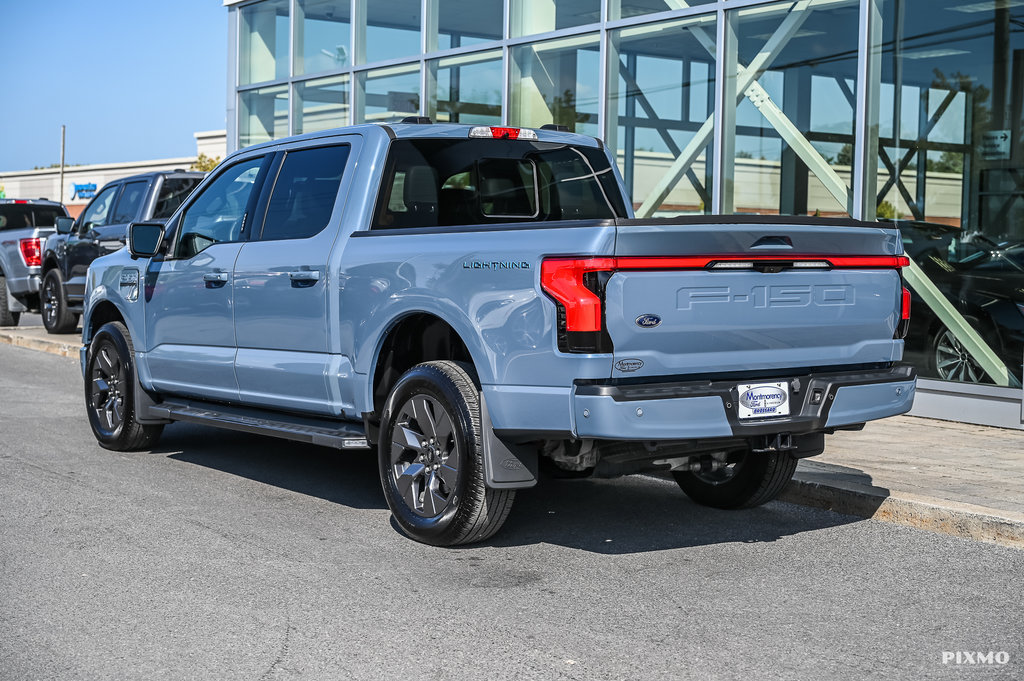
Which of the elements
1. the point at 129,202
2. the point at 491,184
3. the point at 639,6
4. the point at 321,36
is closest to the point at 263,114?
the point at 321,36

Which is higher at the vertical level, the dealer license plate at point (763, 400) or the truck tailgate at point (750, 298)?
the truck tailgate at point (750, 298)

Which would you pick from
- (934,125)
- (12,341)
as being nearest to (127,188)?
(12,341)

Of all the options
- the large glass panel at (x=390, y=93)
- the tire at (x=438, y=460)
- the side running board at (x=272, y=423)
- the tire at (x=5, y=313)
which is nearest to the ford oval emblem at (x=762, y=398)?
the tire at (x=438, y=460)

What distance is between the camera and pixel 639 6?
43.8 feet

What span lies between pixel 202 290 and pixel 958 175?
21.1ft

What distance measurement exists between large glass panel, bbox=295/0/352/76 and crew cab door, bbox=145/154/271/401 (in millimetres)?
9948

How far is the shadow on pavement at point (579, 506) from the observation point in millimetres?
6375

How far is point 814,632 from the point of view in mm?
4789

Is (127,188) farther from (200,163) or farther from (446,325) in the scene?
(200,163)

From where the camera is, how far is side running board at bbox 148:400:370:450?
661cm

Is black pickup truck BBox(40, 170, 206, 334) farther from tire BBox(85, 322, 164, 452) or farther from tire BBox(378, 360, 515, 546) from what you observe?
tire BBox(378, 360, 515, 546)

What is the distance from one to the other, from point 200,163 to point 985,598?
53968 millimetres

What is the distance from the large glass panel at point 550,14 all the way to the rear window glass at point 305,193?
7317 millimetres

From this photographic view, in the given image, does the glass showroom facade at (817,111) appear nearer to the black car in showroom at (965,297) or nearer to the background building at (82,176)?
the black car in showroom at (965,297)
